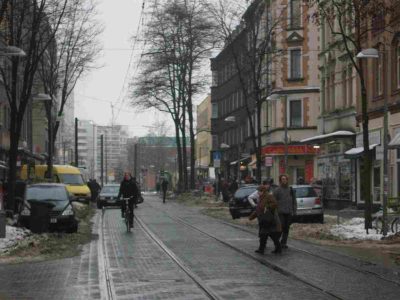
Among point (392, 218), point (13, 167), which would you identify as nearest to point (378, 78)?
point (392, 218)

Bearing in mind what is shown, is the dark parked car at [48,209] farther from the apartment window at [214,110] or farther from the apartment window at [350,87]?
the apartment window at [214,110]

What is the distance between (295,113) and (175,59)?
10.3 meters

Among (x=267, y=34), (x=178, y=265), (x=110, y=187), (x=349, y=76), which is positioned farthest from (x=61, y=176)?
(x=178, y=265)

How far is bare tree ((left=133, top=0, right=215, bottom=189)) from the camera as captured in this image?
52.5m

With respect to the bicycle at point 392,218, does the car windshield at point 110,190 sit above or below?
above

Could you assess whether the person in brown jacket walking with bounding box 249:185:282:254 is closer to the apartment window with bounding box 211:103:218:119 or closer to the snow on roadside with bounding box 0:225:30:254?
the snow on roadside with bounding box 0:225:30:254

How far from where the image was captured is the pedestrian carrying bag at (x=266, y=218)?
16891mm

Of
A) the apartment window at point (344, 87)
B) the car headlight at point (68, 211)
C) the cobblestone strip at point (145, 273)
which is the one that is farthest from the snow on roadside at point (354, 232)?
the apartment window at point (344, 87)

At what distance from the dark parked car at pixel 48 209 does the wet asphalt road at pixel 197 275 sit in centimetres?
253

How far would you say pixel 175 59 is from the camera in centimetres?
5597

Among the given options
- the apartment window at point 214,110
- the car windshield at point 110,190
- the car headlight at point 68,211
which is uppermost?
the apartment window at point 214,110

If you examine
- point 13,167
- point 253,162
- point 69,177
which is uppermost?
point 253,162

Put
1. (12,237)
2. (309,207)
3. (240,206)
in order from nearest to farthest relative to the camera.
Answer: (12,237) < (309,207) < (240,206)

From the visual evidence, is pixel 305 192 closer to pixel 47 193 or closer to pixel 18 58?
pixel 47 193
